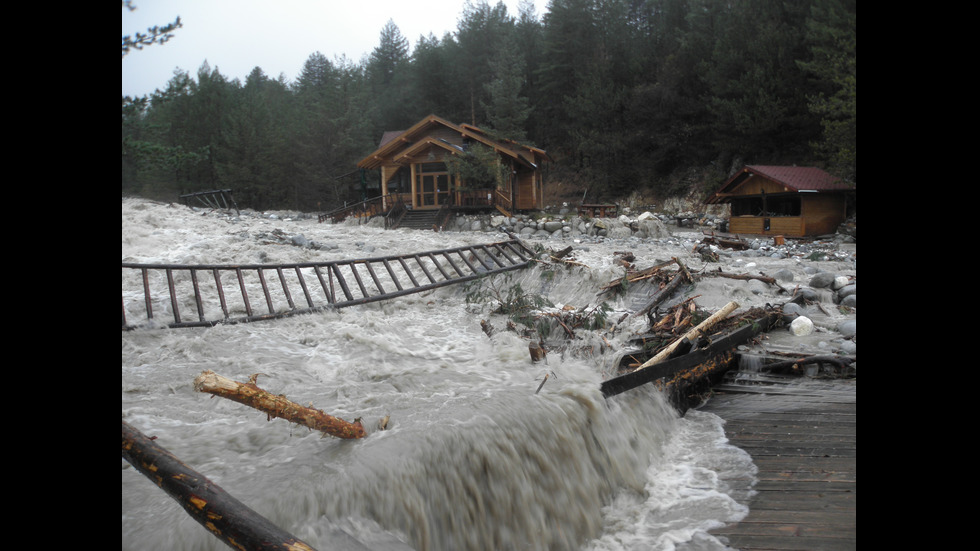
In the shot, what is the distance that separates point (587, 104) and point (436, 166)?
44.1 ft

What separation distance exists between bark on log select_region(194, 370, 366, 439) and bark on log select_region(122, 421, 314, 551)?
2.01 feet

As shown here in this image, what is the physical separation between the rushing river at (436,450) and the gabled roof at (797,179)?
1619cm

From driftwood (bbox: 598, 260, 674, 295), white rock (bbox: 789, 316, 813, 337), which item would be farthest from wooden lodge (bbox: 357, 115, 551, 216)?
white rock (bbox: 789, 316, 813, 337)

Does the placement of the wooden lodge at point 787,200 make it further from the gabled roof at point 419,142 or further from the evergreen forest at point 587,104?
the gabled roof at point 419,142

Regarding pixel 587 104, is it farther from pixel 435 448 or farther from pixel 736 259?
pixel 435 448

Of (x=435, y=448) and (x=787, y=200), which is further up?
(x=787, y=200)

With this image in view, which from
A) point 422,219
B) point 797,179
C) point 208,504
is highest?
point 797,179

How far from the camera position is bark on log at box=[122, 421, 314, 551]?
5.54 ft

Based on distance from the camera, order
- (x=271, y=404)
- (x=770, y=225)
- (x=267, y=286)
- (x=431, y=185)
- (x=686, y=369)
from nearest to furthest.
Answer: (x=271, y=404)
(x=686, y=369)
(x=267, y=286)
(x=770, y=225)
(x=431, y=185)

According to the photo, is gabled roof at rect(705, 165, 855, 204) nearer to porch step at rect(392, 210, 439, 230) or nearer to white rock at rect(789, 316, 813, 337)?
porch step at rect(392, 210, 439, 230)

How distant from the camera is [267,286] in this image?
374 inches

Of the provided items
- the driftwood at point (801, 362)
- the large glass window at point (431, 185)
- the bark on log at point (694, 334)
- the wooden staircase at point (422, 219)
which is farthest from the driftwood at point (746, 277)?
the large glass window at point (431, 185)

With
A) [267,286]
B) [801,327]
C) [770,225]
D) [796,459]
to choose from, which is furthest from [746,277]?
[770,225]
